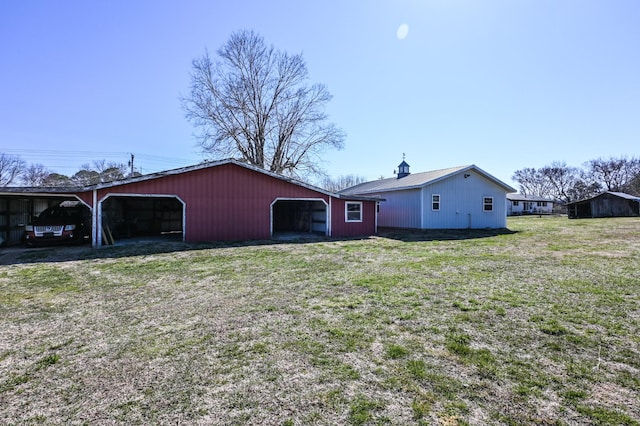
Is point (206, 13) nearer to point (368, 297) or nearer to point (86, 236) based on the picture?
point (86, 236)

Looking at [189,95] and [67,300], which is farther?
[189,95]

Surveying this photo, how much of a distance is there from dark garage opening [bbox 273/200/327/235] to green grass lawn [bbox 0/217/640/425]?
32.8 ft

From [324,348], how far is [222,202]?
10.9 meters

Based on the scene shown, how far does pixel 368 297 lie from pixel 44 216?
43.5 feet

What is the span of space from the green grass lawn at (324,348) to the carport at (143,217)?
28.9 feet

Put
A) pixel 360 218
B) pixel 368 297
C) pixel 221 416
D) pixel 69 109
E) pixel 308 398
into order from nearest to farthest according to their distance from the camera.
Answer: pixel 221 416 → pixel 308 398 → pixel 368 297 → pixel 360 218 → pixel 69 109

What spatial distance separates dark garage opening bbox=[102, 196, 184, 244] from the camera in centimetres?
1539

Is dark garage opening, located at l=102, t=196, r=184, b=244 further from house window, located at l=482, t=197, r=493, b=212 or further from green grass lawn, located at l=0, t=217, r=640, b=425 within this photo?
house window, located at l=482, t=197, r=493, b=212

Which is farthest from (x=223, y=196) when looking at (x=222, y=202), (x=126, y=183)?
(x=126, y=183)

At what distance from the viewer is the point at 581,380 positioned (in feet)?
8.75

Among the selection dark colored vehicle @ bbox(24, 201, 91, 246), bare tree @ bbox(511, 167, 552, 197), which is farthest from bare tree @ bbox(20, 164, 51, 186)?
bare tree @ bbox(511, 167, 552, 197)

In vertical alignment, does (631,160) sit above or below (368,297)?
above

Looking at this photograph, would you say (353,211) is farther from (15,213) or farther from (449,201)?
(15,213)

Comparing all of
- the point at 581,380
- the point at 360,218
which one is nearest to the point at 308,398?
the point at 581,380
